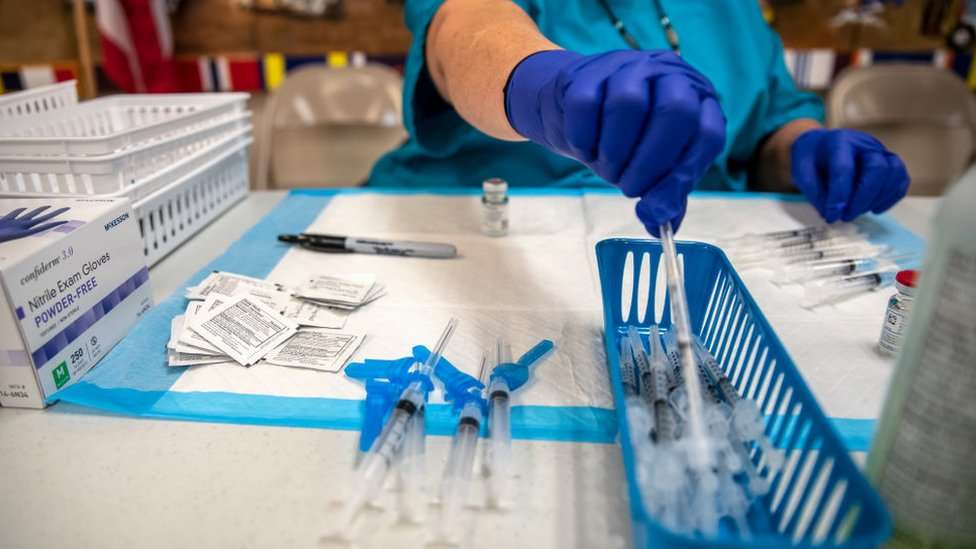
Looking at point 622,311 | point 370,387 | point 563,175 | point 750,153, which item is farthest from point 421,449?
point 750,153

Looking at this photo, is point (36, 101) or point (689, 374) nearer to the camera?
point (689, 374)

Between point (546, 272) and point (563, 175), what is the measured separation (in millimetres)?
406

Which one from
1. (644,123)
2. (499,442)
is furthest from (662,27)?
(499,442)

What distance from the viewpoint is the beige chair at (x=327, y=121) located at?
164 cm

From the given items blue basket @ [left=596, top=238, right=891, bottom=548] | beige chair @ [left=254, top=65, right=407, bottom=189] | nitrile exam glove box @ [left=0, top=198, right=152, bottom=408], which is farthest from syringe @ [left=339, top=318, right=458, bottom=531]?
beige chair @ [left=254, top=65, right=407, bottom=189]

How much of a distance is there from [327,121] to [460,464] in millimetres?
1384

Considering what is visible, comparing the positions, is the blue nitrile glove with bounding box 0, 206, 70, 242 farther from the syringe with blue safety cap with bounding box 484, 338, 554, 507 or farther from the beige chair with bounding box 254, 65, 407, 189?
the beige chair with bounding box 254, 65, 407, 189

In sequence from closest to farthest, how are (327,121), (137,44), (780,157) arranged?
1. (780,157)
2. (327,121)
3. (137,44)

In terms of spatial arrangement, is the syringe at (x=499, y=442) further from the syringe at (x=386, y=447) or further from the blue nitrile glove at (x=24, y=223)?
the blue nitrile glove at (x=24, y=223)

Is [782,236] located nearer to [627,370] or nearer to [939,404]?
[627,370]

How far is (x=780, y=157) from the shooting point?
1162 mm

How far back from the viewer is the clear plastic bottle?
298mm

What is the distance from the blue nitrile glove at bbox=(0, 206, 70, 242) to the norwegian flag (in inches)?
69.8

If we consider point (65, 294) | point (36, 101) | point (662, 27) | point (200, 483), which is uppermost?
point (662, 27)
